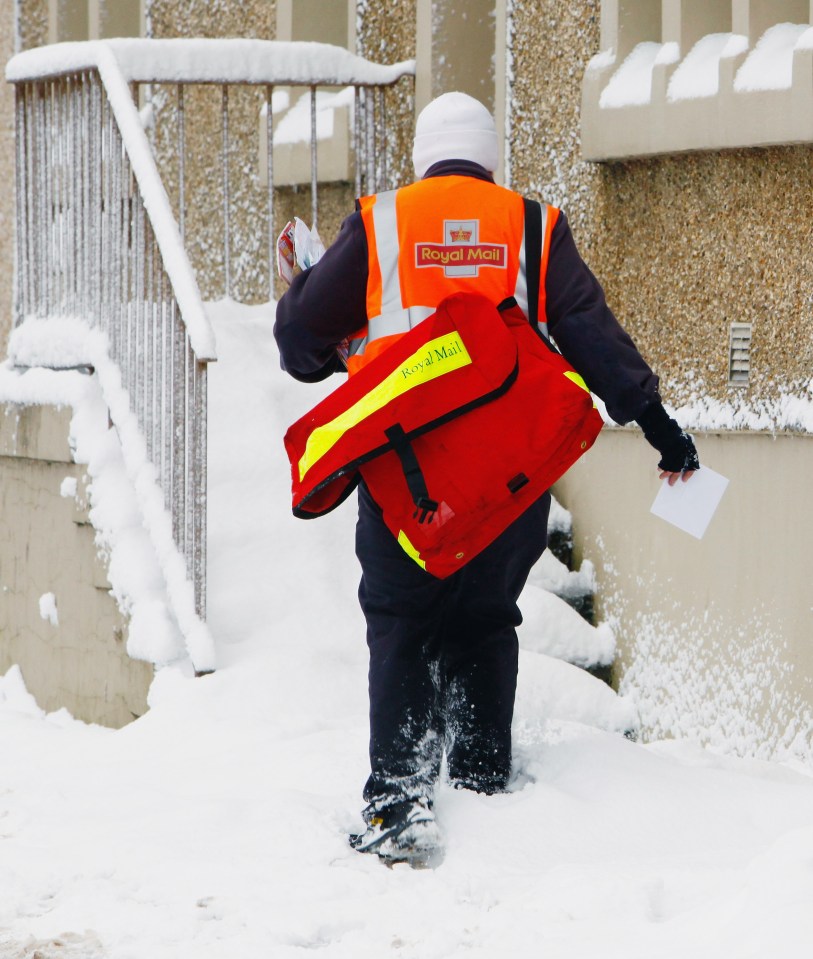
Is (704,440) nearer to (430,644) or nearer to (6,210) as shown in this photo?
(430,644)

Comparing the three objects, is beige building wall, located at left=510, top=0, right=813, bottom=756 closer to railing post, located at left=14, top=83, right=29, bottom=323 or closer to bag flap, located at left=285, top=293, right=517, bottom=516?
bag flap, located at left=285, top=293, right=517, bottom=516

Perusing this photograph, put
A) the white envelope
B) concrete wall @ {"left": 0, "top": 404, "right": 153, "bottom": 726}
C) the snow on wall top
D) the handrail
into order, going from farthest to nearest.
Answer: the snow on wall top → concrete wall @ {"left": 0, "top": 404, "right": 153, "bottom": 726} → the handrail → the white envelope

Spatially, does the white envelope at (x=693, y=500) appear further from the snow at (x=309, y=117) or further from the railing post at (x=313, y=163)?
the snow at (x=309, y=117)

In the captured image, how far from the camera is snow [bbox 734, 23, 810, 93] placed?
4133 mm

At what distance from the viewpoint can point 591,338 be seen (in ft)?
10.4

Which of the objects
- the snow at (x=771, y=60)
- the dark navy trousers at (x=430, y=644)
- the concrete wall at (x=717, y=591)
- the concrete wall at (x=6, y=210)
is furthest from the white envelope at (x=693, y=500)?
the concrete wall at (x=6, y=210)

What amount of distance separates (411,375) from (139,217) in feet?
6.92

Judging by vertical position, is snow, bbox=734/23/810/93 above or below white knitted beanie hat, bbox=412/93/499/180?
above

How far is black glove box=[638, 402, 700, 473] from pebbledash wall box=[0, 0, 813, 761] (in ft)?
3.14

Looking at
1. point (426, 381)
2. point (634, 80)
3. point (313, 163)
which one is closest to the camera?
point (426, 381)

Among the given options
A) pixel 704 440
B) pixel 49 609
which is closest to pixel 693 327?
pixel 704 440

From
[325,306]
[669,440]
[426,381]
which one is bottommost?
[669,440]

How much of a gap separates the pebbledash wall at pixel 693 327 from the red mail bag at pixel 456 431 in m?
1.21

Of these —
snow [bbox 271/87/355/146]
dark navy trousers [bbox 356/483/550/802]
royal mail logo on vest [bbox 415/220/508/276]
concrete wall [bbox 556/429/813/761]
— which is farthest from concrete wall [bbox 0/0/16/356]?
royal mail logo on vest [bbox 415/220/508/276]
